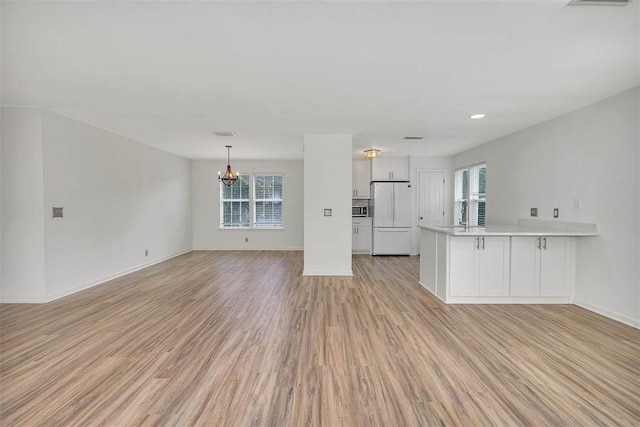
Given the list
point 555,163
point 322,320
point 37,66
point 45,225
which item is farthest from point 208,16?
point 555,163

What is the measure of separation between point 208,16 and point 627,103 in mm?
4217

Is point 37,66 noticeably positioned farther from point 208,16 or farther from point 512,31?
point 512,31

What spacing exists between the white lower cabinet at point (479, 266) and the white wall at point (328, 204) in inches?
76.2

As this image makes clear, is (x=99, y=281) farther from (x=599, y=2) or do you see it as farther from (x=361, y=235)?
(x=599, y=2)

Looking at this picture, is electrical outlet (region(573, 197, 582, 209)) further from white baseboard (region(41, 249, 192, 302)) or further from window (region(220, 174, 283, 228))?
white baseboard (region(41, 249, 192, 302))

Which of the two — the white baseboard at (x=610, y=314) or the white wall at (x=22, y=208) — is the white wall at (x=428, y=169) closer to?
the white baseboard at (x=610, y=314)

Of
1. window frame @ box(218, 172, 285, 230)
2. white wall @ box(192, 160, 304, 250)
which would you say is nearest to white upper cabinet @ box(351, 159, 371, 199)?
white wall @ box(192, 160, 304, 250)

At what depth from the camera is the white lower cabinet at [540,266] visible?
3787mm

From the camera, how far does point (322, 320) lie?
10.7ft

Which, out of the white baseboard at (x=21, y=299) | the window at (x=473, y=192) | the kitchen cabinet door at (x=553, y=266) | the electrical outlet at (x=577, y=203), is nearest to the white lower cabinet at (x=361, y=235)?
the window at (x=473, y=192)

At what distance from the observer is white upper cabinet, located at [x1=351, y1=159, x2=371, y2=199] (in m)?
7.88

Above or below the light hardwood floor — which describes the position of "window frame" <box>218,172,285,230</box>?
above

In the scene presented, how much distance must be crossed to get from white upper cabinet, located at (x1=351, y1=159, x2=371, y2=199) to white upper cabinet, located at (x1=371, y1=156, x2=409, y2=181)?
0.23 meters

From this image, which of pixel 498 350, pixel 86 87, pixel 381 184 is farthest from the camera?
pixel 381 184
